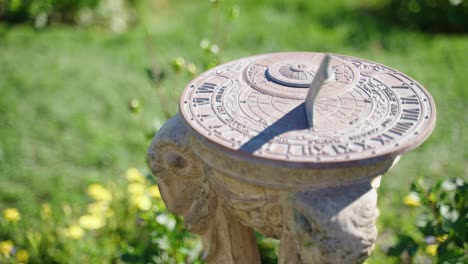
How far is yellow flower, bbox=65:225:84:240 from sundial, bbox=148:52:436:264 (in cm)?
100

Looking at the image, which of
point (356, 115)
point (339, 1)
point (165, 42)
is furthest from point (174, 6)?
point (356, 115)

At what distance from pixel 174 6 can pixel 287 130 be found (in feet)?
17.6

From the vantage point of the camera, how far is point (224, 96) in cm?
215

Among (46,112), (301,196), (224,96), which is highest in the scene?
(224,96)

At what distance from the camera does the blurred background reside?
113 inches

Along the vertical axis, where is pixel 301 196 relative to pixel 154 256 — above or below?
above

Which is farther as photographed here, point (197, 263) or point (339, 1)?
point (339, 1)

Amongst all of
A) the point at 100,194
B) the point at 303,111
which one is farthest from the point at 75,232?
the point at 303,111

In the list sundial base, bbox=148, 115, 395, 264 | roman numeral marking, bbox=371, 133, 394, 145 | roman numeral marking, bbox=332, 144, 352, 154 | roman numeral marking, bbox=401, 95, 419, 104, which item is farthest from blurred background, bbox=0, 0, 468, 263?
roman numeral marking, bbox=332, 144, 352, 154

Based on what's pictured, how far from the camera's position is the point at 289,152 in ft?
5.69

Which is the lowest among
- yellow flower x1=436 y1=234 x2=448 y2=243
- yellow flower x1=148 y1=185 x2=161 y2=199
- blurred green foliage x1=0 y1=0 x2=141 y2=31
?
yellow flower x1=148 y1=185 x2=161 y2=199

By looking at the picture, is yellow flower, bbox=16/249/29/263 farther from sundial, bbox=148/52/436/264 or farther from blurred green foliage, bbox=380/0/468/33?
blurred green foliage, bbox=380/0/468/33

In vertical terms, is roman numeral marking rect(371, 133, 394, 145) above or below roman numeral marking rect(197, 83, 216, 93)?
above

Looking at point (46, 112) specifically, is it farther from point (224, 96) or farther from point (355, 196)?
point (355, 196)
